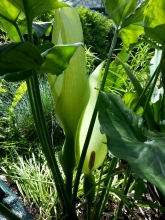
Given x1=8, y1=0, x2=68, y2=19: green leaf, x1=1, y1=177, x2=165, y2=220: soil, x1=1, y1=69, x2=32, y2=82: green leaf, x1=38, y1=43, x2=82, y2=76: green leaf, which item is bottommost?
x1=1, y1=177, x2=165, y2=220: soil

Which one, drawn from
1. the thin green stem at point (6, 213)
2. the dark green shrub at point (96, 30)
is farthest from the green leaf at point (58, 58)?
the dark green shrub at point (96, 30)

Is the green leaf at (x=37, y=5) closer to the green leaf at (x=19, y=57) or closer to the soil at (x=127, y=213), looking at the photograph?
the green leaf at (x=19, y=57)

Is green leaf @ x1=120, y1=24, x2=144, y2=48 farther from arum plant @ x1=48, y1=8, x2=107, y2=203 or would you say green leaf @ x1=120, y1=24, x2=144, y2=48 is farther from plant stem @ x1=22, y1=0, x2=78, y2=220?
plant stem @ x1=22, y1=0, x2=78, y2=220

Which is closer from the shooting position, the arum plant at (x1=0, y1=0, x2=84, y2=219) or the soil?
the arum plant at (x1=0, y1=0, x2=84, y2=219)

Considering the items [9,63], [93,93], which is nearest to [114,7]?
[93,93]

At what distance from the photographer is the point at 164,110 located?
807mm

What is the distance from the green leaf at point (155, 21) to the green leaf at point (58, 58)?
0.68 feet

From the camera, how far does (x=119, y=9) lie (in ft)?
1.93

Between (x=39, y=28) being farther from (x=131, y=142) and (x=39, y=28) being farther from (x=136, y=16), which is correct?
(x=131, y=142)

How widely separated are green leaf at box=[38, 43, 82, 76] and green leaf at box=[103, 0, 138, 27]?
0.70 feet

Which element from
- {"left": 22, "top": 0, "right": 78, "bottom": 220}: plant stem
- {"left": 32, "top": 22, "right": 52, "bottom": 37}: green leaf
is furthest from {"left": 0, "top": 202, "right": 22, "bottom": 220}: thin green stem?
{"left": 32, "top": 22, "right": 52, "bottom": 37}: green leaf

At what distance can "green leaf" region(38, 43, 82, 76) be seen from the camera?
0.38 m

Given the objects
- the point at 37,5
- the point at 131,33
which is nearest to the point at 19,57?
the point at 37,5

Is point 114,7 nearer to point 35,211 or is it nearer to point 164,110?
point 164,110
